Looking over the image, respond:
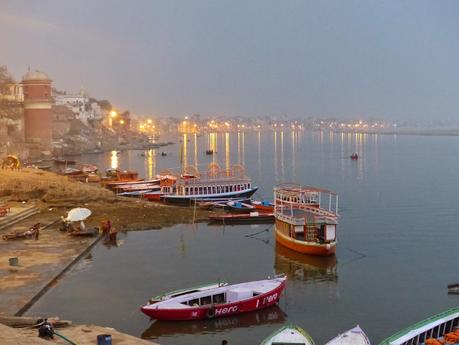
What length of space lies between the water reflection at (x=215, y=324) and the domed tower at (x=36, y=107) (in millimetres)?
89180

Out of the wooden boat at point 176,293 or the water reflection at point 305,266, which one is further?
the water reflection at point 305,266

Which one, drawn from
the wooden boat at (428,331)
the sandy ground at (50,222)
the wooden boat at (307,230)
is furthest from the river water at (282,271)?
the wooden boat at (428,331)

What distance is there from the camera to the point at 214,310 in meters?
22.0

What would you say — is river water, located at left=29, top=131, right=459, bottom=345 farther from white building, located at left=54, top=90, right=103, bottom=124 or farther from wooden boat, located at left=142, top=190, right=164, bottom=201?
white building, located at left=54, top=90, right=103, bottom=124

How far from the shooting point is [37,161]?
97.8m

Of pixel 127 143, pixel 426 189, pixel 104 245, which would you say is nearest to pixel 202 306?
pixel 104 245

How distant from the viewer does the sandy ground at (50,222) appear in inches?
941

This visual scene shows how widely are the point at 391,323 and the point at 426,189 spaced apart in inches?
1992

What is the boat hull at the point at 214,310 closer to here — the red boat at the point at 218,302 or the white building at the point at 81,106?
the red boat at the point at 218,302

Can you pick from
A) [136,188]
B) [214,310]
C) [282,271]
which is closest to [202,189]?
[136,188]

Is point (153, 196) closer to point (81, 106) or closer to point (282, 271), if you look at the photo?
point (282, 271)

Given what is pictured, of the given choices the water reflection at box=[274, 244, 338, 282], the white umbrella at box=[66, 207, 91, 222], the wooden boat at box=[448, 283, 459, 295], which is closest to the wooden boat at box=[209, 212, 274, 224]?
the water reflection at box=[274, 244, 338, 282]

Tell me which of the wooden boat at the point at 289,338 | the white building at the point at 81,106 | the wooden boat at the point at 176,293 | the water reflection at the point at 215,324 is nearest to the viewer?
the wooden boat at the point at 289,338

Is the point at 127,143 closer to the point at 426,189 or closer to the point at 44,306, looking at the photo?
the point at 426,189
